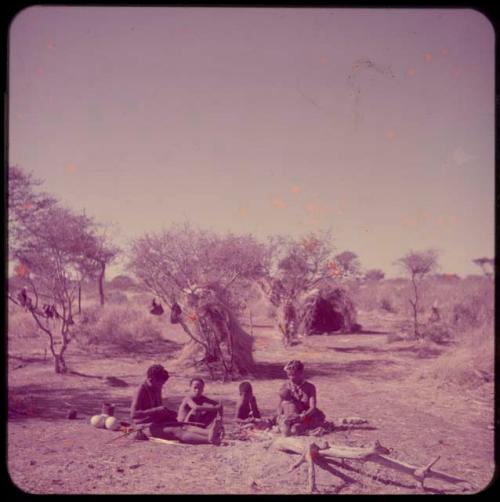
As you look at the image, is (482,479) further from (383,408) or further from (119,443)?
(119,443)

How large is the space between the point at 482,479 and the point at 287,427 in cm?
208

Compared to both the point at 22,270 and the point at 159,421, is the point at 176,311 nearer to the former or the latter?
the point at 22,270

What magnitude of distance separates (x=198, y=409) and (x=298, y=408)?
125 cm

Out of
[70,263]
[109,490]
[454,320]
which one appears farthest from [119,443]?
[454,320]

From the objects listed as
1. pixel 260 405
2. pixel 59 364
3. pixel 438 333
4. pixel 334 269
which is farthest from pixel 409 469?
pixel 334 269

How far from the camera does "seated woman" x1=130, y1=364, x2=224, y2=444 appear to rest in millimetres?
5758

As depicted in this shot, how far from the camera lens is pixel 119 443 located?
230 inches

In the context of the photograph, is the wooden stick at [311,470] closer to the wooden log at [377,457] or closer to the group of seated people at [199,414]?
the wooden log at [377,457]

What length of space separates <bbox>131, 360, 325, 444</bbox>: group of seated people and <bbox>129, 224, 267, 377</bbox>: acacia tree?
431cm

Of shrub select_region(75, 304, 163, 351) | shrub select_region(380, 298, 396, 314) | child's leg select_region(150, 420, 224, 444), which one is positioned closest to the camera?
child's leg select_region(150, 420, 224, 444)

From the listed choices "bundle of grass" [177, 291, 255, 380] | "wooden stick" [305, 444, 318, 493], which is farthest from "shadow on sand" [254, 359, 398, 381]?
"wooden stick" [305, 444, 318, 493]

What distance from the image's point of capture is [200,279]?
1177 cm

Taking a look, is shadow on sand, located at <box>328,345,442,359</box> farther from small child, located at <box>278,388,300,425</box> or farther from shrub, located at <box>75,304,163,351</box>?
small child, located at <box>278,388,300,425</box>

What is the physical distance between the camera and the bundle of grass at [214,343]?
10.9 m
